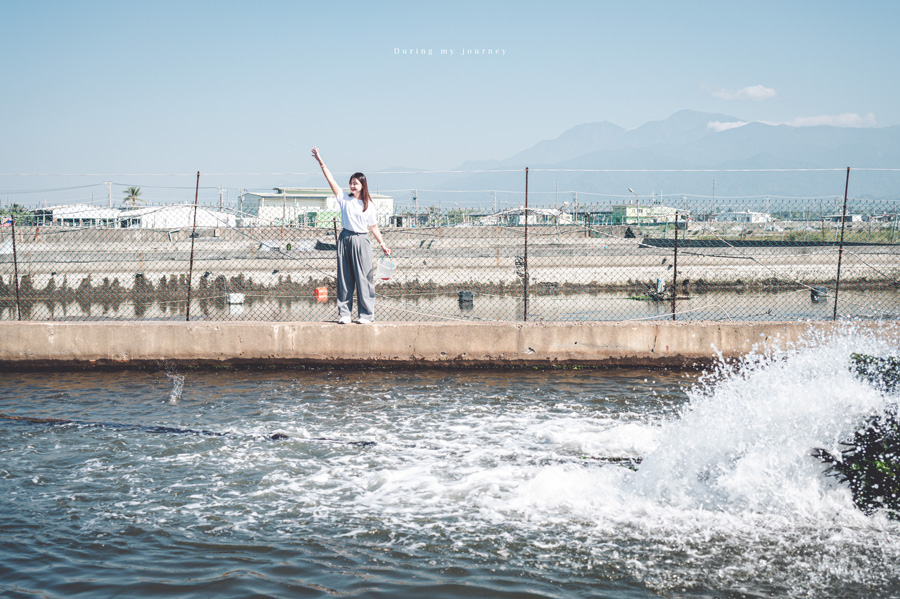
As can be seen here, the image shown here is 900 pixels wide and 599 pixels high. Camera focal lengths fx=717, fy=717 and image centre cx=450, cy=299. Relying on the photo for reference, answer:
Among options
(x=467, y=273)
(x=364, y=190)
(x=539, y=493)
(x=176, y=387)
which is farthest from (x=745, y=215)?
(x=539, y=493)

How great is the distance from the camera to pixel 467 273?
85.7ft

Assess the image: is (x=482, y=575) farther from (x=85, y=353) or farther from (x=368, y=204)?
(x=85, y=353)

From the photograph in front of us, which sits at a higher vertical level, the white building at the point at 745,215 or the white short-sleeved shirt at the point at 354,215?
the white building at the point at 745,215

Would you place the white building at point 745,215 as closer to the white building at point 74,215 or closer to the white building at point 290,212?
the white building at point 290,212

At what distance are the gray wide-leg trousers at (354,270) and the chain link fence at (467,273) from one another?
9051 millimetres

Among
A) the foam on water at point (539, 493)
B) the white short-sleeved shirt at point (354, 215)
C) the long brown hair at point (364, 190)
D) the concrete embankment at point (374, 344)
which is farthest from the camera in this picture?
the concrete embankment at point (374, 344)

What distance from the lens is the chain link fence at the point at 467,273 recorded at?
71.4ft

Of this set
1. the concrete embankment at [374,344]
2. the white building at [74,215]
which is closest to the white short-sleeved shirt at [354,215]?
the concrete embankment at [374,344]

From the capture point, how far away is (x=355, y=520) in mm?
4703

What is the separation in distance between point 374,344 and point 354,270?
1118 mm

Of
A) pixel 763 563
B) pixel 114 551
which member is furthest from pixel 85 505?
pixel 763 563

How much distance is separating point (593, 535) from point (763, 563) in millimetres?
964

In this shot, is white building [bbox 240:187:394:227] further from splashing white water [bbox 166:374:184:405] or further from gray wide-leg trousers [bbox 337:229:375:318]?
splashing white water [bbox 166:374:184:405]

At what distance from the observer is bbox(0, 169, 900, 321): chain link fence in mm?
21766
